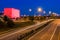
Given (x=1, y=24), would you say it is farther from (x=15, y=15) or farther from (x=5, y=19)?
(x=15, y=15)

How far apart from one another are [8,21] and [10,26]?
287 cm

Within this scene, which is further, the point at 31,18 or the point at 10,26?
the point at 31,18

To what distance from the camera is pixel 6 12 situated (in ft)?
287

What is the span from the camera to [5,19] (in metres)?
59.3

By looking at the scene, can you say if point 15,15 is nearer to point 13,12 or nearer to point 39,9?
point 13,12

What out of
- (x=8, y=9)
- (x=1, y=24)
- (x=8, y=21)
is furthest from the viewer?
(x=8, y=9)

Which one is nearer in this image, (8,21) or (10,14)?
(8,21)

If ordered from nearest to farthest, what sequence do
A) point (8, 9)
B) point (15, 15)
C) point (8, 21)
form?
point (8, 21) → point (8, 9) → point (15, 15)

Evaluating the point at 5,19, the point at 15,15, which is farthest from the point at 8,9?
the point at 5,19

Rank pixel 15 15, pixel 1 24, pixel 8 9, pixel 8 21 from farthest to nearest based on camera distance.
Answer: pixel 15 15 < pixel 8 9 < pixel 8 21 < pixel 1 24

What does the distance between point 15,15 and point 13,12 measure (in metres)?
6.46

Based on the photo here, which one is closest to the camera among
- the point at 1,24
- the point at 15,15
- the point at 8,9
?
the point at 1,24

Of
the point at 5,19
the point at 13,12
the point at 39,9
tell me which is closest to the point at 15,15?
the point at 13,12

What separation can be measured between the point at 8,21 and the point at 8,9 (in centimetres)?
3056
